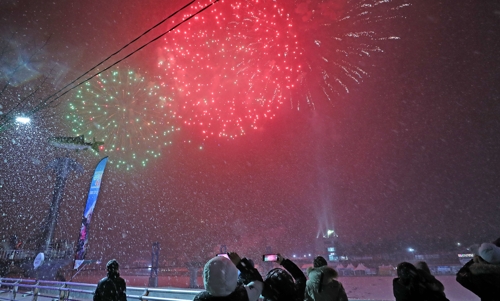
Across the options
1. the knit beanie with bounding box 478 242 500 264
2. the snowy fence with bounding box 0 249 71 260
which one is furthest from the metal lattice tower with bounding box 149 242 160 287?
the knit beanie with bounding box 478 242 500 264

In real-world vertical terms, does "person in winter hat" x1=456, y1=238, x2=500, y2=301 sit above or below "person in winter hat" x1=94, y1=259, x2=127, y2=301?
above

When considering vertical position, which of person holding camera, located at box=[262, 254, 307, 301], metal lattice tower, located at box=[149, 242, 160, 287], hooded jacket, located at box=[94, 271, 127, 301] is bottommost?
metal lattice tower, located at box=[149, 242, 160, 287]

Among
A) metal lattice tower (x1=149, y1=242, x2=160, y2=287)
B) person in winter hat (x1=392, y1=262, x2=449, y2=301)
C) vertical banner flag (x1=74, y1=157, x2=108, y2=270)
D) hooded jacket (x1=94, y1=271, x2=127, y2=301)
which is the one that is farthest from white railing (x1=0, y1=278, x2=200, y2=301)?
metal lattice tower (x1=149, y1=242, x2=160, y2=287)

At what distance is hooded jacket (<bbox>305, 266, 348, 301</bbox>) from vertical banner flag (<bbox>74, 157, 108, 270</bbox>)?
15.0 metres

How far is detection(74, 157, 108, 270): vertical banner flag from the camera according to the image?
573 inches

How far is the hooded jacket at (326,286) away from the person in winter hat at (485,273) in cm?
141

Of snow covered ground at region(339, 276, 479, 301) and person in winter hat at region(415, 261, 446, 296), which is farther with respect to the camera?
snow covered ground at region(339, 276, 479, 301)

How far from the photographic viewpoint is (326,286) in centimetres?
348

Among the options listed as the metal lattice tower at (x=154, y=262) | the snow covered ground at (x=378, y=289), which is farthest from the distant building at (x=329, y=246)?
the metal lattice tower at (x=154, y=262)

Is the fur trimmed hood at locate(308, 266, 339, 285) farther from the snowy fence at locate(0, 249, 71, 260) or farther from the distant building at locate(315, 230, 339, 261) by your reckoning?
the distant building at locate(315, 230, 339, 261)

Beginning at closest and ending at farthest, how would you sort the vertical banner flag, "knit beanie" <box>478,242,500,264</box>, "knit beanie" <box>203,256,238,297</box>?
1. "knit beanie" <box>203,256,238,297</box>
2. "knit beanie" <box>478,242,500,264</box>
3. the vertical banner flag

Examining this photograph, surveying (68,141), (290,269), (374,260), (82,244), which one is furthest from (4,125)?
(374,260)

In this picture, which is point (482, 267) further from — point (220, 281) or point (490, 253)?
point (220, 281)

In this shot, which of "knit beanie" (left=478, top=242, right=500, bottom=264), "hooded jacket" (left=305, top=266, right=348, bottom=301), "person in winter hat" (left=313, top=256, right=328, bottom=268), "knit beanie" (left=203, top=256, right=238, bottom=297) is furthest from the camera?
"person in winter hat" (left=313, top=256, right=328, bottom=268)
